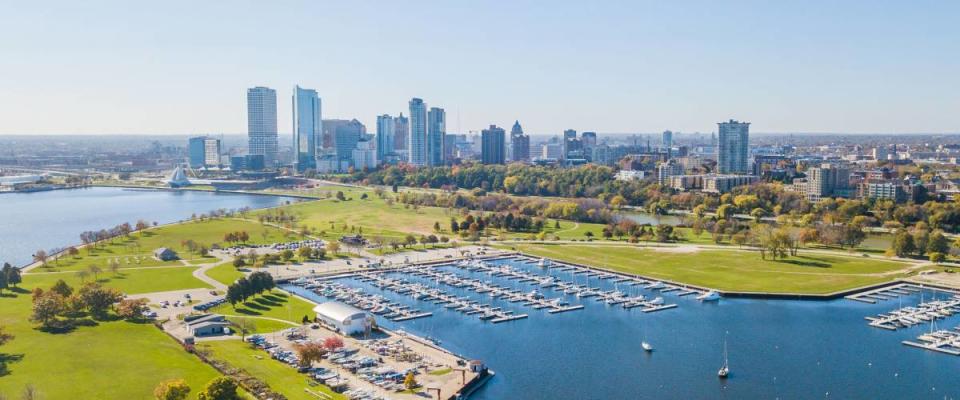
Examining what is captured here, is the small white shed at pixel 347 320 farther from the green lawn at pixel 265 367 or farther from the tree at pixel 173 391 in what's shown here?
the tree at pixel 173 391

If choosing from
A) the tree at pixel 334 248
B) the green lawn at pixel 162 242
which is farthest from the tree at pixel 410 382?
the green lawn at pixel 162 242

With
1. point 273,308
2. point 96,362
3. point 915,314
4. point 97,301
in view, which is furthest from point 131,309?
point 915,314

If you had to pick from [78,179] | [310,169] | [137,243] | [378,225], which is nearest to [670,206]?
[378,225]

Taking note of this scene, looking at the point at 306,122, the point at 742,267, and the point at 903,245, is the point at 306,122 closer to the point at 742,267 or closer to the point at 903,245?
the point at 742,267

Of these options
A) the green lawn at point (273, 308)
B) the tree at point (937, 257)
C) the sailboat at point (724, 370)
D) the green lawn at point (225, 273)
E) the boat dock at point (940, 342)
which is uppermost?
the tree at point (937, 257)

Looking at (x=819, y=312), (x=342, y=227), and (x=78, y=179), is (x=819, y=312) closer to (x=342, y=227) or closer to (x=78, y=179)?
(x=342, y=227)

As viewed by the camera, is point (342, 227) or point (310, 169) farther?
point (310, 169)

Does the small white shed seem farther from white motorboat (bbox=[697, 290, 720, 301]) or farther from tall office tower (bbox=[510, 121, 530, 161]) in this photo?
tall office tower (bbox=[510, 121, 530, 161])
